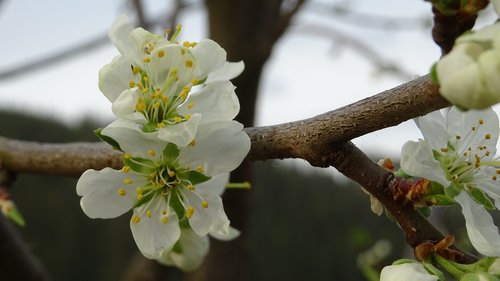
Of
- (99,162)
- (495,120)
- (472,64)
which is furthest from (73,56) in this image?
(472,64)

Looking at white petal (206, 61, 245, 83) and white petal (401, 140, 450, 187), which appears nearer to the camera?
white petal (401, 140, 450, 187)

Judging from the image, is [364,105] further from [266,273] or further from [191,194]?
[266,273]

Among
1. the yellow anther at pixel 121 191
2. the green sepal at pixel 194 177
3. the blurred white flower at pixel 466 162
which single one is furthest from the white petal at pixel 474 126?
the yellow anther at pixel 121 191

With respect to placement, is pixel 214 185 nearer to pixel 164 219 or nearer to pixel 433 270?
pixel 164 219

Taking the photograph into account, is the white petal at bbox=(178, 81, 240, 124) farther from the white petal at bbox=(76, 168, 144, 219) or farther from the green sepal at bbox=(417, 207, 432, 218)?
the green sepal at bbox=(417, 207, 432, 218)

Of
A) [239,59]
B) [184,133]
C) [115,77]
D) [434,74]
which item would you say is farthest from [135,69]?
[239,59]

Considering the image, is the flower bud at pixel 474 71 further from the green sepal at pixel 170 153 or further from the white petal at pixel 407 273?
the green sepal at pixel 170 153

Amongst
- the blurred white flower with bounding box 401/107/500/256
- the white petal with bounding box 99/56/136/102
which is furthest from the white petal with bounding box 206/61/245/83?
the blurred white flower with bounding box 401/107/500/256
